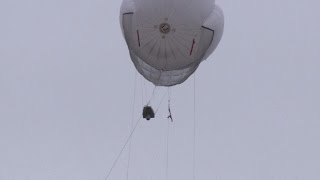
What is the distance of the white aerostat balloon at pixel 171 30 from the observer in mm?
30781

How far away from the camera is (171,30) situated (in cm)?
3080

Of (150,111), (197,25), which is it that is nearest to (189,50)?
(197,25)

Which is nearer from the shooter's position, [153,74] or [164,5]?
[164,5]

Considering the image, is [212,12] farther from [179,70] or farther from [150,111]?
[150,111]

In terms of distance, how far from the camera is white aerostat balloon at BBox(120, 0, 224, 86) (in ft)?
101

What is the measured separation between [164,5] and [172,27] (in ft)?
3.17

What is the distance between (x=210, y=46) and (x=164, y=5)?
2.96m

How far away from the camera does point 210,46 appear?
32.2 m

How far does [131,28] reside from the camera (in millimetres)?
31469

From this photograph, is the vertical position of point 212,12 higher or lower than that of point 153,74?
higher

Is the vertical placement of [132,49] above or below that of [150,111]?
above

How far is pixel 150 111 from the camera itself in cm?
3183

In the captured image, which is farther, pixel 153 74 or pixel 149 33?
pixel 153 74

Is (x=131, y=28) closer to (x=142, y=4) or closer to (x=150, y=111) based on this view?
(x=142, y=4)
